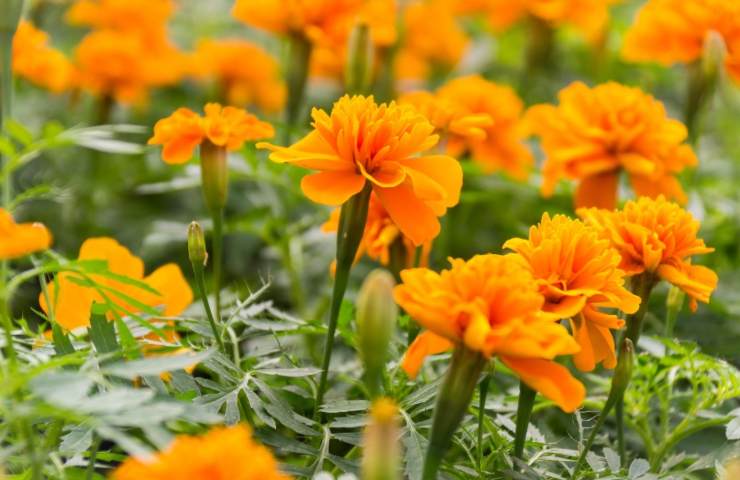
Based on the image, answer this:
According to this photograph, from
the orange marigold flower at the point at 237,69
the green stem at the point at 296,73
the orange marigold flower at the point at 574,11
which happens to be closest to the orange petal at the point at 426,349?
the green stem at the point at 296,73

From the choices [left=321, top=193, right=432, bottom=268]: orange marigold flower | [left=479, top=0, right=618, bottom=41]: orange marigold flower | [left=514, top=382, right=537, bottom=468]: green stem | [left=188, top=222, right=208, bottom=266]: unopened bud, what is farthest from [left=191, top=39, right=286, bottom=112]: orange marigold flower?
[left=514, top=382, right=537, bottom=468]: green stem

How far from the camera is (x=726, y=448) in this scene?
729mm

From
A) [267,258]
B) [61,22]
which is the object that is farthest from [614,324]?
[61,22]

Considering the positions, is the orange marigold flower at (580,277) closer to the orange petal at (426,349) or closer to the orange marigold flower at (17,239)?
the orange petal at (426,349)

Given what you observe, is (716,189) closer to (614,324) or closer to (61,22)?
(614,324)

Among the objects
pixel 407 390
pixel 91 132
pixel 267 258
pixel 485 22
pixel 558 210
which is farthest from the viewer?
pixel 485 22

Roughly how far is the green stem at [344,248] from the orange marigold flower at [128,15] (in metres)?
0.92

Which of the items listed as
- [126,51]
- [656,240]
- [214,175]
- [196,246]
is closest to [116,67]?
[126,51]

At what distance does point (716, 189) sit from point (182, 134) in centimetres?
68

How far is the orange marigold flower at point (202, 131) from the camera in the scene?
775mm

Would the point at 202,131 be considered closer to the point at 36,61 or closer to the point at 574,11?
the point at 36,61

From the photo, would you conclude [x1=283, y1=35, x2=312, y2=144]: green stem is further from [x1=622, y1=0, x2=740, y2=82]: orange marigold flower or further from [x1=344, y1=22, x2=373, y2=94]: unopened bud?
[x1=622, y1=0, x2=740, y2=82]: orange marigold flower

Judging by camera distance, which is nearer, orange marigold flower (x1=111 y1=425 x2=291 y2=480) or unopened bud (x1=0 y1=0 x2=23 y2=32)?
orange marigold flower (x1=111 y1=425 x2=291 y2=480)

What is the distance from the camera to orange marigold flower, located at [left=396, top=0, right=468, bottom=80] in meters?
1.70
